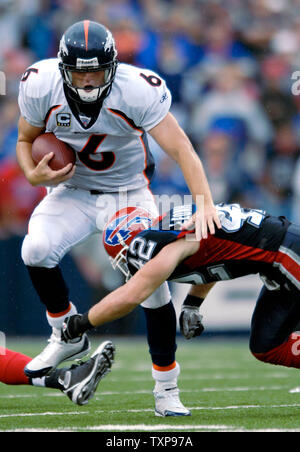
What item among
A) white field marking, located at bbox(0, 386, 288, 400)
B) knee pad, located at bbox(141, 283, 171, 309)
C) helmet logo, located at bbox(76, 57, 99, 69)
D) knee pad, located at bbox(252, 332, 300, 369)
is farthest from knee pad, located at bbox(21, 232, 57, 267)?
knee pad, located at bbox(252, 332, 300, 369)

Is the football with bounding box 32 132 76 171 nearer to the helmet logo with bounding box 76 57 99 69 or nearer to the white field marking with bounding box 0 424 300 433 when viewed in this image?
the helmet logo with bounding box 76 57 99 69

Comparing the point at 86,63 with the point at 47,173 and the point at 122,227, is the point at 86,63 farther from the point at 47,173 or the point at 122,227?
the point at 122,227

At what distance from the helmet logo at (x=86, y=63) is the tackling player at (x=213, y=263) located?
68cm

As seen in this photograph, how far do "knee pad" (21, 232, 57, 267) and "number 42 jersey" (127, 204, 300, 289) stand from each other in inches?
25.6

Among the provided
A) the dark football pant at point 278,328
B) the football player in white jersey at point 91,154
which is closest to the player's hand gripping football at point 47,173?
the football player in white jersey at point 91,154

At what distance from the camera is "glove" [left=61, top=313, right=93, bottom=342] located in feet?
11.3

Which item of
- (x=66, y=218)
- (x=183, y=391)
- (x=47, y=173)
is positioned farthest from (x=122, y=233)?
(x=183, y=391)

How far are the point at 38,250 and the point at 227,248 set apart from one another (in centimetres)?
102

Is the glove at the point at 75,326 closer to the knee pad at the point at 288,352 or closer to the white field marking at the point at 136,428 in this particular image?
the white field marking at the point at 136,428

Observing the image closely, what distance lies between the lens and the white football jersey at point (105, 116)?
4.04 metres

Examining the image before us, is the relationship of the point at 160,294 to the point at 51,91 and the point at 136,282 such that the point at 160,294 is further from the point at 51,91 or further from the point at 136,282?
the point at 51,91

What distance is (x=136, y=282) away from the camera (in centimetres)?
346
